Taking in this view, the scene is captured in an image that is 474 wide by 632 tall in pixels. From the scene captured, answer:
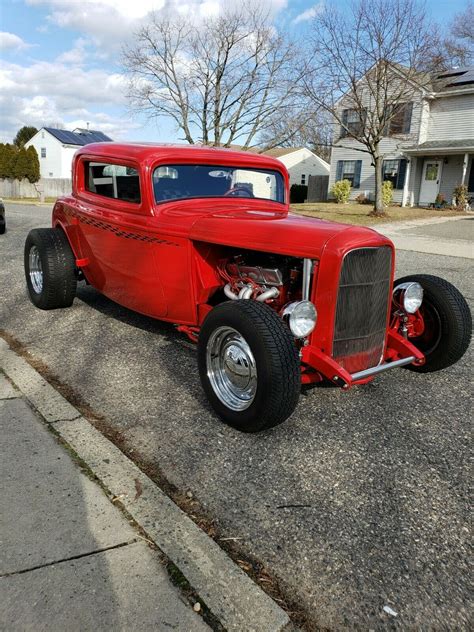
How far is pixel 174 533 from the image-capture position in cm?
226

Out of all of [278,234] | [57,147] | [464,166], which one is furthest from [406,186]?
[57,147]

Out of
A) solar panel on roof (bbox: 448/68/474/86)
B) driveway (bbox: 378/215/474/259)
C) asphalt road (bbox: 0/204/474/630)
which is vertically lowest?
asphalt road (bbox: 0/204/474/630)

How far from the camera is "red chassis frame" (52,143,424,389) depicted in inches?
127

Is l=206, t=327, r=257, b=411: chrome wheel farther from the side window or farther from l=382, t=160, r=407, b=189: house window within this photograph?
l=382, t=160, r=407, b=189: house window

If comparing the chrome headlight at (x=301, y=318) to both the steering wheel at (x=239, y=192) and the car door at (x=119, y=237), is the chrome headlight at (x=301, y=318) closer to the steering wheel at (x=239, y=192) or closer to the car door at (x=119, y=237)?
the car door at (x=119, y=237)

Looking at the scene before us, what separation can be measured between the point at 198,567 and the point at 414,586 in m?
0.86

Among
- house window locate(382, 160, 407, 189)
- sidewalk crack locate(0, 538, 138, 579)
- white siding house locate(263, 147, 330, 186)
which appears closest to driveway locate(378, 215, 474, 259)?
house window locate(382, 160, 407, 189)

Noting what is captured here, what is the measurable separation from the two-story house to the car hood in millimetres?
21118

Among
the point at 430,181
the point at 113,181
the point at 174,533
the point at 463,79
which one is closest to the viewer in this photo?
the point at 174,533

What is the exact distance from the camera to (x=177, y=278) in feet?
13.3

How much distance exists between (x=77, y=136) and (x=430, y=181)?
1544 inches

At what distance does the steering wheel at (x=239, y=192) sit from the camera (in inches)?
180

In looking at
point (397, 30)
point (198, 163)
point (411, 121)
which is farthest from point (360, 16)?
point (198, 163)

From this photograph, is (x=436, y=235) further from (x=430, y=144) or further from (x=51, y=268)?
(x=51, y=268)
